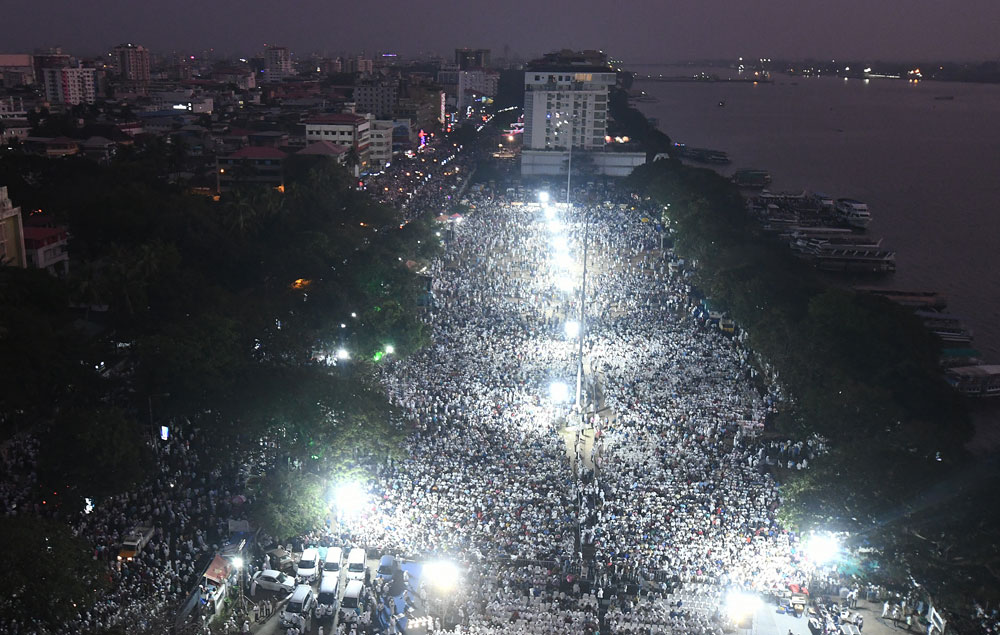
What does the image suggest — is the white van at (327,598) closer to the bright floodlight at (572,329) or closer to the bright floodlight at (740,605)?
the bright floodlight at (740,605)

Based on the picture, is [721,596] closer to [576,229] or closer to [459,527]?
[459,527]

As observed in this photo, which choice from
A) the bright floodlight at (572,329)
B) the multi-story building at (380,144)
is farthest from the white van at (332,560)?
the multi-story building at (380,144)

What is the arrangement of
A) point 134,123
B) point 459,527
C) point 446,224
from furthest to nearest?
point 134,123 → point 446,224 → point 459,527

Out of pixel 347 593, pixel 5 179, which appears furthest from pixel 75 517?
pixel 5 179

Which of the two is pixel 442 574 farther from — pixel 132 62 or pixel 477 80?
pixel 132 62

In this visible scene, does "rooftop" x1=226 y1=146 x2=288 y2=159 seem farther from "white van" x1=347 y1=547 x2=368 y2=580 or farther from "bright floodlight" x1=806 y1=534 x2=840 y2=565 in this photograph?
"bright floodlight" x1=806 y1=534 x2=840 y2=565
